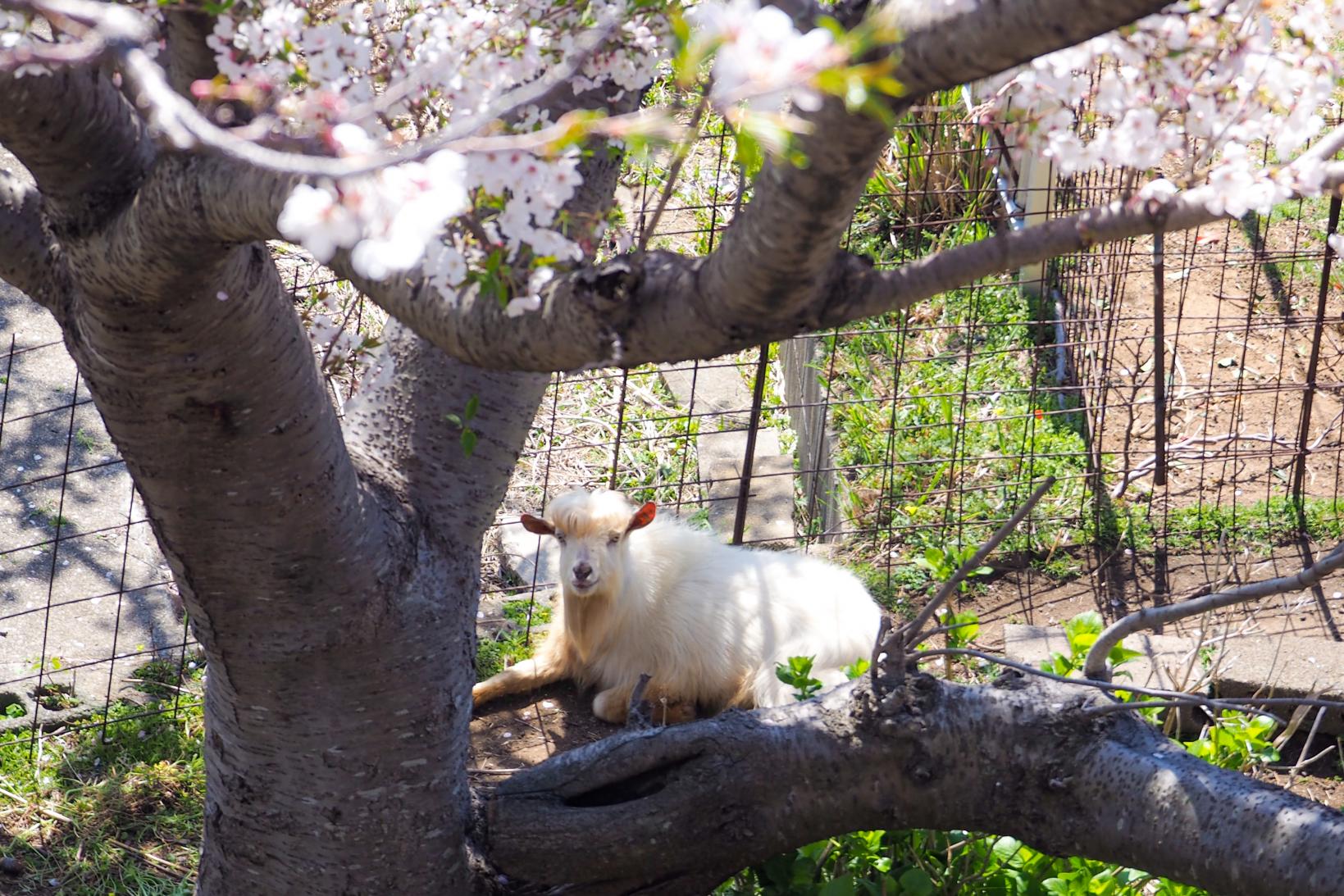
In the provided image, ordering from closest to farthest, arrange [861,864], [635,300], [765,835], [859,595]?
[635,300]
[765,835]
[861,864]
[859,595]

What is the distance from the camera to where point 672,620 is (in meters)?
5.11

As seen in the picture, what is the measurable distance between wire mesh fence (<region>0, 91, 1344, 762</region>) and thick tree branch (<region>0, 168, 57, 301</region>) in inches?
87.3

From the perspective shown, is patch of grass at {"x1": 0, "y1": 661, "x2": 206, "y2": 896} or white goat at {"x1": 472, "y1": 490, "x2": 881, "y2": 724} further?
white goat at {"x1": 472, "y1": 490, "x2": 881, "y2": 724}

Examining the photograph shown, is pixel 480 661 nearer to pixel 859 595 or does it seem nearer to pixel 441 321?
pixel 859 595

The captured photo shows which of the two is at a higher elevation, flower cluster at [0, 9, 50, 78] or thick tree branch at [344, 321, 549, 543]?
flower cluster at [0, 9, 50, 78]

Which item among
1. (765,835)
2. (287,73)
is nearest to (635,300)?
(287,73)

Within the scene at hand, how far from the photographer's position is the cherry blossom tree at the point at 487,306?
1.55 meters

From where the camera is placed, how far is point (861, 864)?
11.9ft

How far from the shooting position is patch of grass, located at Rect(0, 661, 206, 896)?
13.8 feet

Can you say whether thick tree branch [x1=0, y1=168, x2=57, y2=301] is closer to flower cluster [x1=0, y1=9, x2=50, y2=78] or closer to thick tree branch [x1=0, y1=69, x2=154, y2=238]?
thick tree branch [x1=0, y1=69, x2=154, y2=238]

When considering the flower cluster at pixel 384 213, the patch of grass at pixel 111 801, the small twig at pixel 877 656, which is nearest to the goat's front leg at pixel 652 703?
the patch of grass at pixel 111 801

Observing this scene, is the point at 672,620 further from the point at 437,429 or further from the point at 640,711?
the point at 437,429

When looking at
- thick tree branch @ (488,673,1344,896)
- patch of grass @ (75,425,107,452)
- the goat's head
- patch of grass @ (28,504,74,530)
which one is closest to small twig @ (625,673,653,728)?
thick tree branch @ (488,673,1344,896)

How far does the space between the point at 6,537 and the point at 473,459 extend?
3.55 meters
